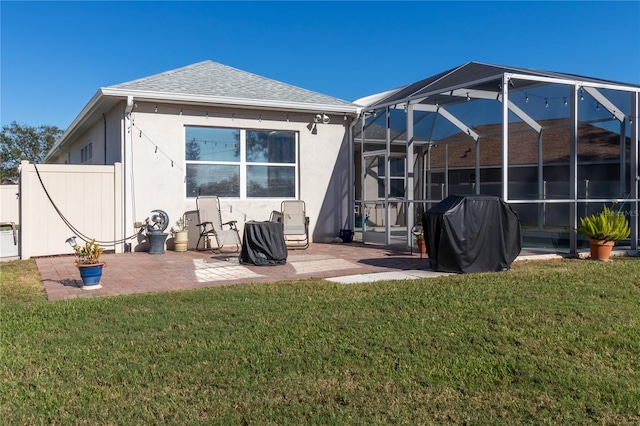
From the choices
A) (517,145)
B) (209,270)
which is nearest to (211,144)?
(209,270)

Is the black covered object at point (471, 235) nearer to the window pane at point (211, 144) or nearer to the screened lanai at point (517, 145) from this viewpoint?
the screened lanai at point (517, 145)

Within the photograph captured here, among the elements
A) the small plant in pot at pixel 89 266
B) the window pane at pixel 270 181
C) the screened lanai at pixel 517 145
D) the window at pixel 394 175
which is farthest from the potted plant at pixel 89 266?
the window at pixel 394 175

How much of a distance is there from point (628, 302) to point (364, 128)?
7882 millimetres

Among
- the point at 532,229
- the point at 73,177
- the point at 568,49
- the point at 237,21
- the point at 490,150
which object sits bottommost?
the point at 532,229

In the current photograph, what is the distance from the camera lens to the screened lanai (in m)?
9.73

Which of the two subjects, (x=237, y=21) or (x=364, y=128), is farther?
(x=237, y=21)

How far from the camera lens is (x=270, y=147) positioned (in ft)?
40.2

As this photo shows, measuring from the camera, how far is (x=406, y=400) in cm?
321

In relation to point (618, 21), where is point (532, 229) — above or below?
below

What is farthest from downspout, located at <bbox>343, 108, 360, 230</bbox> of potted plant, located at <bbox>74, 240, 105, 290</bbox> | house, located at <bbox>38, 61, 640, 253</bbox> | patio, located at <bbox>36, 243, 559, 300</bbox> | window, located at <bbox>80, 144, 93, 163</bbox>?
window, located at <bbox>80, 144, 93, 163</bbox>

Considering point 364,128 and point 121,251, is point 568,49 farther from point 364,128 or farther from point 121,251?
point 121,251

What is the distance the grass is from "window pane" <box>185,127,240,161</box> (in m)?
5.64

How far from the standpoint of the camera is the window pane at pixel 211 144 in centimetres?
1140

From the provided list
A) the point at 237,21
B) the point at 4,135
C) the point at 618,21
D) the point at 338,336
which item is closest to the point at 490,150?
the point at 618,21
